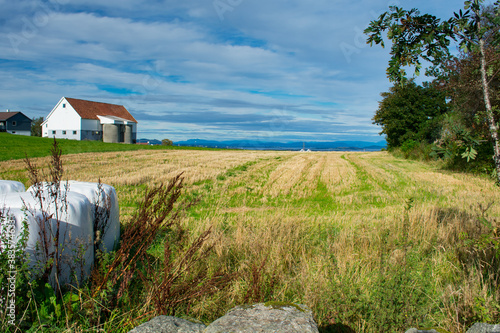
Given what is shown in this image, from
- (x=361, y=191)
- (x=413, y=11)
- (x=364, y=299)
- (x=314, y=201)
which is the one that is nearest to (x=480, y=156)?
(x=361, y=191)

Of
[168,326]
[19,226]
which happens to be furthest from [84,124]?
[168,326]

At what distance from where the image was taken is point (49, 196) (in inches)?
167

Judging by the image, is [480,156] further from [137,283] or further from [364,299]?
[137,283]

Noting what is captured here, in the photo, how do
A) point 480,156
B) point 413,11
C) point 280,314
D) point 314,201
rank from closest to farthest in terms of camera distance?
point 280,314 → point 413,11 → point 314,201 → point 480,156

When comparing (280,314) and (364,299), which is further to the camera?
(364,299)

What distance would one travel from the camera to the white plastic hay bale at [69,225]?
4.02 metres

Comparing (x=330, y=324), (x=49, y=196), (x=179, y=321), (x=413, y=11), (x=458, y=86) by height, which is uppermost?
(x=458, y=86)

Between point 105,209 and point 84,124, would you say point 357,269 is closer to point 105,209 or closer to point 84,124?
point 105,209

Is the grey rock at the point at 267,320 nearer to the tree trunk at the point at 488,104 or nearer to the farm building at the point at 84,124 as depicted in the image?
the tree trunk at the point at 488,104

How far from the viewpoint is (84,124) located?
67688 millimetres

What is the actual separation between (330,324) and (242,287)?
1220 millimetres

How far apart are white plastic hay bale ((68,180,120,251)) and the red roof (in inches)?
2714

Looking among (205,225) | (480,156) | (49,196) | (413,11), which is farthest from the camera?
(480,156)

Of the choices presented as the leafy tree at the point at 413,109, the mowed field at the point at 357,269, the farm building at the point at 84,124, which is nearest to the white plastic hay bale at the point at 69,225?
the mowed field at the point at 357,269
